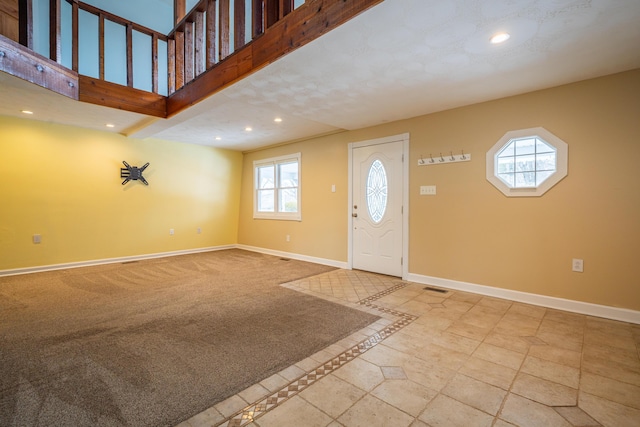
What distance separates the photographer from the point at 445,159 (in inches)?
149

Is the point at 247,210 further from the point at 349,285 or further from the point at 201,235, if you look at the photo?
the point at 349,285

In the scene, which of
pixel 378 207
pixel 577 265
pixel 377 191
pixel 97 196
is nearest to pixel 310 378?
pixel 577 265

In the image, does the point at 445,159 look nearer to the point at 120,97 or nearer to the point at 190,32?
the point at 190,32

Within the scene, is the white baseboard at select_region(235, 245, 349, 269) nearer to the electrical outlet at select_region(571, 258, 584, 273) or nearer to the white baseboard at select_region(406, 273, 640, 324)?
the white baseboard at select_region(406, 273, 640, 324)

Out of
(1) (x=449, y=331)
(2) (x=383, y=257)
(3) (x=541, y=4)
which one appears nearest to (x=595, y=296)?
(1) (x=449, y=331)

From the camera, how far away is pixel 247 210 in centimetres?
683

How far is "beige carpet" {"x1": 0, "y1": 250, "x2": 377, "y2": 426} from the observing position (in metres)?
1.58

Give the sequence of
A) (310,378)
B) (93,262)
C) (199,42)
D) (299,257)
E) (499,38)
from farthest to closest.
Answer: (299,257), (93,262), (199,42), (499,38), (310,378)

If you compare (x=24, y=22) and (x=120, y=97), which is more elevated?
(x=24, y=22)

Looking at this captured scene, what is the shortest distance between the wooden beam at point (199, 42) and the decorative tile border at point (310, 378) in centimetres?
377

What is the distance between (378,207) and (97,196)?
4.78m

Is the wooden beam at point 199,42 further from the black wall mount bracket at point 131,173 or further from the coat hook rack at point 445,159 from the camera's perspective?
the coat hook rack at point 445,159

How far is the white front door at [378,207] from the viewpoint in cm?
426

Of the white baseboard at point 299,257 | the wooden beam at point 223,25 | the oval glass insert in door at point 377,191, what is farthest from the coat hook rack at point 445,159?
the wooden beam at point 223,25
